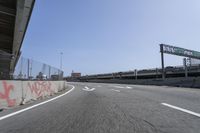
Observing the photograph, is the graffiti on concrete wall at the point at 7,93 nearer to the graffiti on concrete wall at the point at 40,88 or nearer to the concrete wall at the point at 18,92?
the concrete wall at the point at 18,92

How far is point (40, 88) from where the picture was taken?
1609 centimetres

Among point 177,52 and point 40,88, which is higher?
point 177,52

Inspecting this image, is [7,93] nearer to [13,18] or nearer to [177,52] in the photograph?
[13,18]

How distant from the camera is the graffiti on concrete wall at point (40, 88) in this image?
1431 centimetres

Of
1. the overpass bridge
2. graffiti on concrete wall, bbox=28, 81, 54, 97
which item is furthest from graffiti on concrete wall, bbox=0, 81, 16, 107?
the overpass bridge

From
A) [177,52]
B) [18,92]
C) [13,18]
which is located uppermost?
[177,52]

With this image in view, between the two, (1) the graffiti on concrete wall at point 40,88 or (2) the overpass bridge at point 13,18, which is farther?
(1) the graffiti on concrete wall at point 40,88

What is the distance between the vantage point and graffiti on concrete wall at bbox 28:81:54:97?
1431cm

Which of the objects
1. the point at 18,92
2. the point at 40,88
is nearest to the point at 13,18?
the point at 40,88

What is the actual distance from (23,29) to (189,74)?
38.6 m

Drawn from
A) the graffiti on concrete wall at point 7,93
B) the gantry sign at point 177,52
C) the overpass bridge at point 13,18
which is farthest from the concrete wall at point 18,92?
the gantry sign at point 177,52

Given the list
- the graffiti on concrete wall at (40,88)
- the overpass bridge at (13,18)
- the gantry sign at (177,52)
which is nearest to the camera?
the overpass bridge at (13,18)

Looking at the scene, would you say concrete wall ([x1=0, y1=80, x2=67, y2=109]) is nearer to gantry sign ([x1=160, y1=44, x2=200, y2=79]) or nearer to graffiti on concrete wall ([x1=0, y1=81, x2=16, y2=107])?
graffiti on concrete wall ([x1=0, y1=81, x2=16, y2=107])

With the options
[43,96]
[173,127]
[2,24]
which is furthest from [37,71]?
[173,127]
